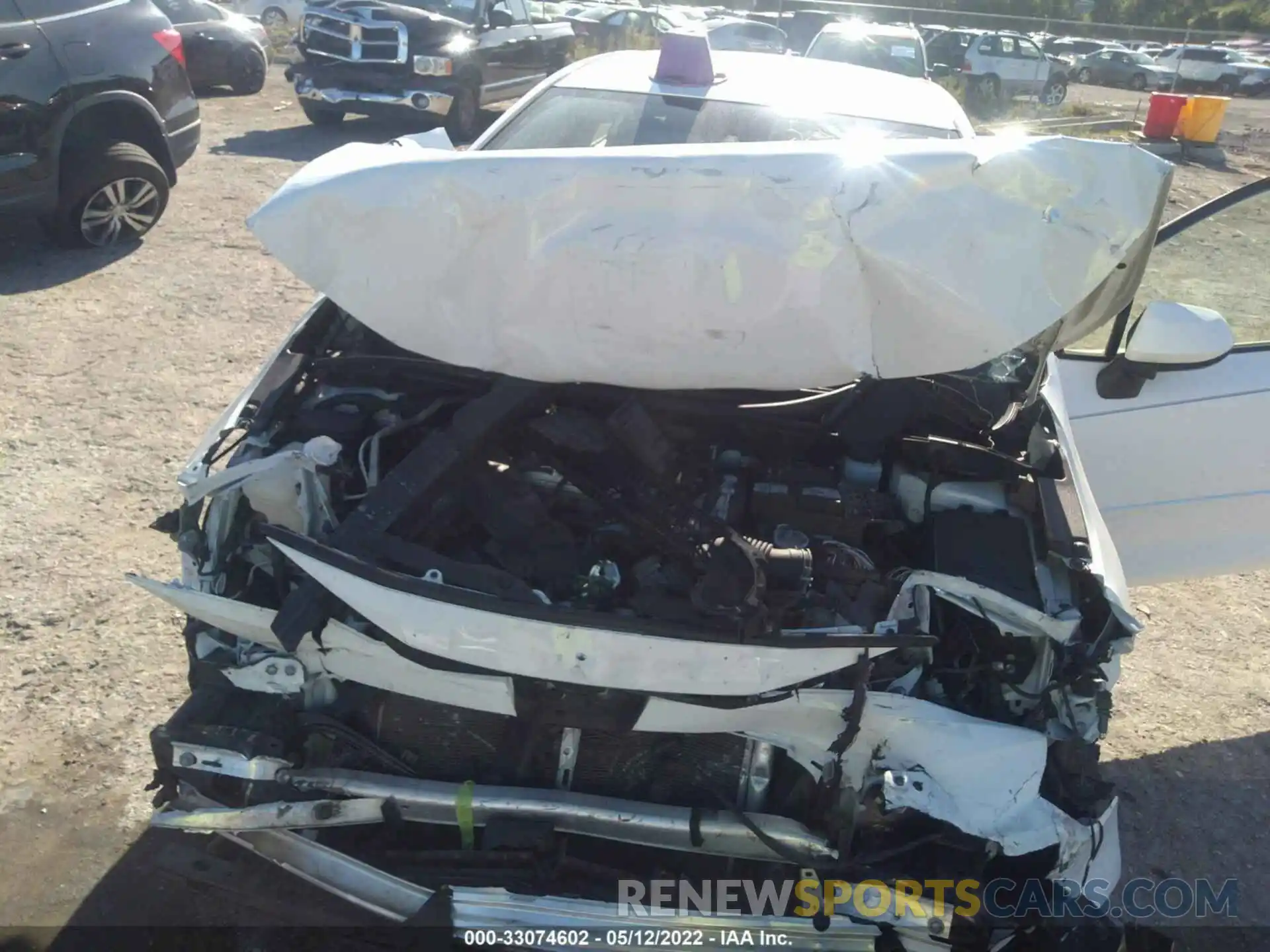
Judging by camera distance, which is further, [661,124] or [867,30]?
[867,30]

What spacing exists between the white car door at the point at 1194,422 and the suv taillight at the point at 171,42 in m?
6.48

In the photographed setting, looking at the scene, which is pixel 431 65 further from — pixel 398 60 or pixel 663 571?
pixel 663 571

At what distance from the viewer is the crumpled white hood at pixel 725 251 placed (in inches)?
90.1

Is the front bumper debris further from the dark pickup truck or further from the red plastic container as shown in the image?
the red plastic container

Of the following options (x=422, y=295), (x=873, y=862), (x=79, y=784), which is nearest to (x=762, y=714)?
(x=873, y=862)

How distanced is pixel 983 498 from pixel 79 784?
267 cm

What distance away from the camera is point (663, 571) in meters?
2.24

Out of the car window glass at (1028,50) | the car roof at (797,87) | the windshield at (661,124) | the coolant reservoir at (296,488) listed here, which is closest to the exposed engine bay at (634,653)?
the coolant reservoir at (296,488)

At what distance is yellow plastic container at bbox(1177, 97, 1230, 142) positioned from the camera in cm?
1421

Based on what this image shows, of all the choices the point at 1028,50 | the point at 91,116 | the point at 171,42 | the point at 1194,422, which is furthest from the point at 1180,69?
the point at 1194,422

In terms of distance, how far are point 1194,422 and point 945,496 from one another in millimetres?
1224

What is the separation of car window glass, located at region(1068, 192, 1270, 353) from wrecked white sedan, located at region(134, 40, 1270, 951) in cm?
76

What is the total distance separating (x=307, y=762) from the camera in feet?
7.77

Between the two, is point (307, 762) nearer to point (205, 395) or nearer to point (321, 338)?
point (321, 338)
